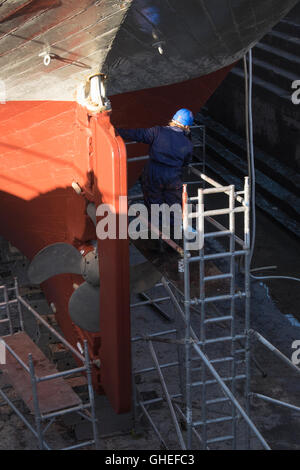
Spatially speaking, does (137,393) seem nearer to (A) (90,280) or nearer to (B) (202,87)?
(A) (90,280)

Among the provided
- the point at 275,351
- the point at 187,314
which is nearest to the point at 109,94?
the point at 187,314

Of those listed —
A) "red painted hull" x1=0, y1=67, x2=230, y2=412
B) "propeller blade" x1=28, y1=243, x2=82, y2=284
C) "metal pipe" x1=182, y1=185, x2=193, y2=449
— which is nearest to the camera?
"metal pipe" x1=182, y1=185, x2=193, y2=449

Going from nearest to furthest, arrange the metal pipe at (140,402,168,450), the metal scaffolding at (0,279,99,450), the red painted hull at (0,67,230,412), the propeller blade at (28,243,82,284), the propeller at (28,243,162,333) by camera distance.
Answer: the metal scaffolding at (0,279,99,450)
the red painted hull at (0,67,230,412)
the metal pipe at (140,402,168,450)
the propeller at (28,243,162,333)
the propeller blade at (28,243,82,284)

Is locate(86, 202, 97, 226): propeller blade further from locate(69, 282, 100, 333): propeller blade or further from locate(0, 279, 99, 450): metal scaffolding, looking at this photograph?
locate(0, 279, 99, 450): metal scaffolding

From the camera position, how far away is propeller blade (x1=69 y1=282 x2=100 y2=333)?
9.59 meters

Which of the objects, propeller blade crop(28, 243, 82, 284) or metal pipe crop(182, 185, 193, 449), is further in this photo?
propeller blade crop(28, 243, 82, 284)

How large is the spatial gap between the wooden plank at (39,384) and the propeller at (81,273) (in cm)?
77

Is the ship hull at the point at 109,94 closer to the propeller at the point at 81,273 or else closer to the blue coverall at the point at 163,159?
the propeller at the point at 81,273

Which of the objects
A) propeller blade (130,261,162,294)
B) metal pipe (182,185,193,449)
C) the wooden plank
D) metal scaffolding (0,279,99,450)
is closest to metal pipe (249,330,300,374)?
metal pipe (182,185,193,449)

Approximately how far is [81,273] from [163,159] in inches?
73.4

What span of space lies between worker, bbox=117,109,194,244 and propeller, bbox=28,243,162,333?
1043 mm

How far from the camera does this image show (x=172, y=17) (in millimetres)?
8719

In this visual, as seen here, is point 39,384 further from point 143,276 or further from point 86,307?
point 143,276

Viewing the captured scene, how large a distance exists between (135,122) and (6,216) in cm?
263
